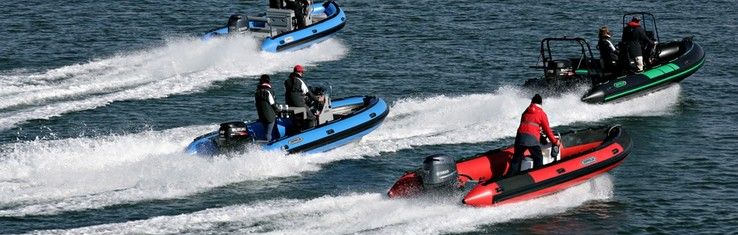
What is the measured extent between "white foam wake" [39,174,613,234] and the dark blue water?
1.0 inches

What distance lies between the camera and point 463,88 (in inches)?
1104

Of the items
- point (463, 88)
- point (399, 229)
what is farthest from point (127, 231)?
point (463, 88)

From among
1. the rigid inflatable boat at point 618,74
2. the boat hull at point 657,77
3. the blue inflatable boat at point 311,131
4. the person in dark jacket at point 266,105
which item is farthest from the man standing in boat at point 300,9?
the person in dark jacket at point 266,105

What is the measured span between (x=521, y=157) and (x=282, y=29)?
1262 centimetres

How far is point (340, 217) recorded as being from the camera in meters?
18.0

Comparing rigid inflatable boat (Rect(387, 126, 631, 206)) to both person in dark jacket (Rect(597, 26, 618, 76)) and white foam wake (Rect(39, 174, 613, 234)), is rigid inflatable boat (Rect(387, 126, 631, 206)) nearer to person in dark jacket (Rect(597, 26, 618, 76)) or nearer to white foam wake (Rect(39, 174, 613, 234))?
white foam wake (Rect(39, 174, 613, 234))

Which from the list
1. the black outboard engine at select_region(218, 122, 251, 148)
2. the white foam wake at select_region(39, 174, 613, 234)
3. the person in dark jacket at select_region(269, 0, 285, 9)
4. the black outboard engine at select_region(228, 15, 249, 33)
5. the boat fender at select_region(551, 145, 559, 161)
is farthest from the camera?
the person in dark jacket at select_region(269, 0, 285, 9)

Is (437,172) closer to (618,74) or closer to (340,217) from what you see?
(340,217)

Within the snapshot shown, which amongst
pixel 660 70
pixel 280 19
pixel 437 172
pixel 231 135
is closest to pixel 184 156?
pixel 231 135

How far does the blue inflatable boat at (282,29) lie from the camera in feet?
98.6

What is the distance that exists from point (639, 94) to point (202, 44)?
9.57 meters

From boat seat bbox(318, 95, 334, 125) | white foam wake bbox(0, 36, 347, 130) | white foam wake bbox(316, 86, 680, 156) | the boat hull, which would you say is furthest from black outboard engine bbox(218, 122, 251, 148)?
the boat hull

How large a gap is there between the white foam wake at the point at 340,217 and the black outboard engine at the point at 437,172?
0.70ft

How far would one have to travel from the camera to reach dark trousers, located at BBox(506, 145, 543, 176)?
18.9 metres
